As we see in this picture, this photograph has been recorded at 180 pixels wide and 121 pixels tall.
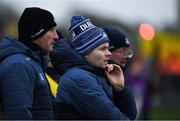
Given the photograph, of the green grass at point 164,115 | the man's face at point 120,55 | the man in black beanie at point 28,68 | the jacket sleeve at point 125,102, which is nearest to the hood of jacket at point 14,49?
the man in black beanie at point 28,68

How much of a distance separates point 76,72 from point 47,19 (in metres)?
0.53

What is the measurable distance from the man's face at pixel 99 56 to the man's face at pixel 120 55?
54 centimetres

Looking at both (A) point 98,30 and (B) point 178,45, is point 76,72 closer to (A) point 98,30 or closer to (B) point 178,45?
(A) point 98,30

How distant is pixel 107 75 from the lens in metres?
7.02

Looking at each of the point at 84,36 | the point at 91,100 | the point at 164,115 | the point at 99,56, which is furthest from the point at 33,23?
the point at 164,115

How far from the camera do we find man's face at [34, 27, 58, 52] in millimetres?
6996

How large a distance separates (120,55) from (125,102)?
576mm

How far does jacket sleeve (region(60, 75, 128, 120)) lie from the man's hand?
0.88 feet

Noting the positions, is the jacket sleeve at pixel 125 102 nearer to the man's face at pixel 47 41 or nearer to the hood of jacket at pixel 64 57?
the hood of jacket at pixel 64 57

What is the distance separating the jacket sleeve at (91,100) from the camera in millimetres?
6668

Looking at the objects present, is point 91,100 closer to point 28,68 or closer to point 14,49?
point 28,68

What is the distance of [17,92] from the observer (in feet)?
21.7

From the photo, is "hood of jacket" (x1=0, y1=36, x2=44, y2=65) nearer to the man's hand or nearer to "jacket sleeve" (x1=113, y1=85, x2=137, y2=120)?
the man's hand

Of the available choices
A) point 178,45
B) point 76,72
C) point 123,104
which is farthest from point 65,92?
point 178,45
